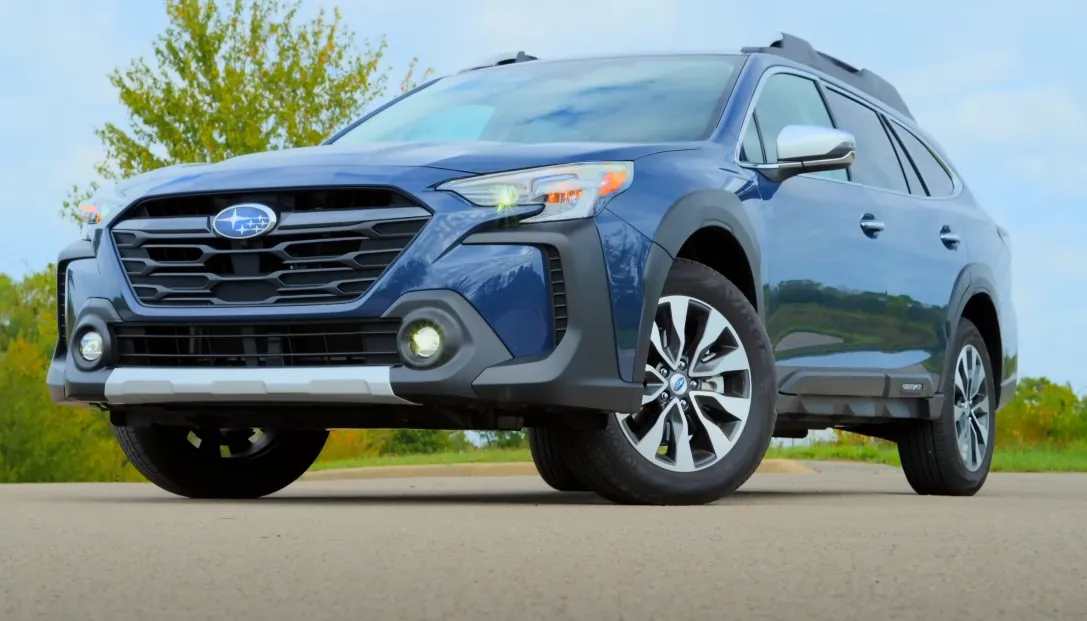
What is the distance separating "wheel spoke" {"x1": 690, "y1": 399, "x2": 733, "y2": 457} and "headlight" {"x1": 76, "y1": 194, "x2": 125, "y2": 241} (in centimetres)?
233

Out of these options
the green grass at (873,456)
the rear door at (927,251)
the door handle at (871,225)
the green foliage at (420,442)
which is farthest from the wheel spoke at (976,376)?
the green foliage at (420,442)

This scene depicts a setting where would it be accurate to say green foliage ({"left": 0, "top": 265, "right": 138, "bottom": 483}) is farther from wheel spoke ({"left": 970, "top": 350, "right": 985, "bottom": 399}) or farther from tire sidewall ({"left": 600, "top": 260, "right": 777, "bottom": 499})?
tire sidewall ({"left": 600, "top": 260, "right": 777, "bottom": 499})

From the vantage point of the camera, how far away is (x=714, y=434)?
658cm

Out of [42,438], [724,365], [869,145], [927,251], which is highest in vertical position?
[869,145]

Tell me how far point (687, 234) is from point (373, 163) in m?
1.19

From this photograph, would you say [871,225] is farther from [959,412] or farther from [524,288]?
[524,288]

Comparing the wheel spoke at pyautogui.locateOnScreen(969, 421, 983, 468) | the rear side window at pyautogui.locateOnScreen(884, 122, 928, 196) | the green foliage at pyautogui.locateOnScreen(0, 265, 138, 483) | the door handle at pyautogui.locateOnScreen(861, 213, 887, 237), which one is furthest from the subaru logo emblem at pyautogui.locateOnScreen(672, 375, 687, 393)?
the green foliage at pyautogui.locateOnScreen(0, 265, 138, 483)

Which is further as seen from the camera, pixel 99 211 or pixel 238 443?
pixel 238 443

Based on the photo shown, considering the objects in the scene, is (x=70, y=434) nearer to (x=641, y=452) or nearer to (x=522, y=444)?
(x=522, y=444)

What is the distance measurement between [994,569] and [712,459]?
229 centimetres

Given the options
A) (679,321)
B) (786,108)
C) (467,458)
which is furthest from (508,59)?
(467,458)

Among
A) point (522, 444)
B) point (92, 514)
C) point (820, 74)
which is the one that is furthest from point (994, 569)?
point (522, 444)

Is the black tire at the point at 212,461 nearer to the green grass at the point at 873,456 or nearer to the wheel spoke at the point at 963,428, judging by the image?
the wheel spoke at the point at 963,428

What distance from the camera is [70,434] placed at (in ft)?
126
